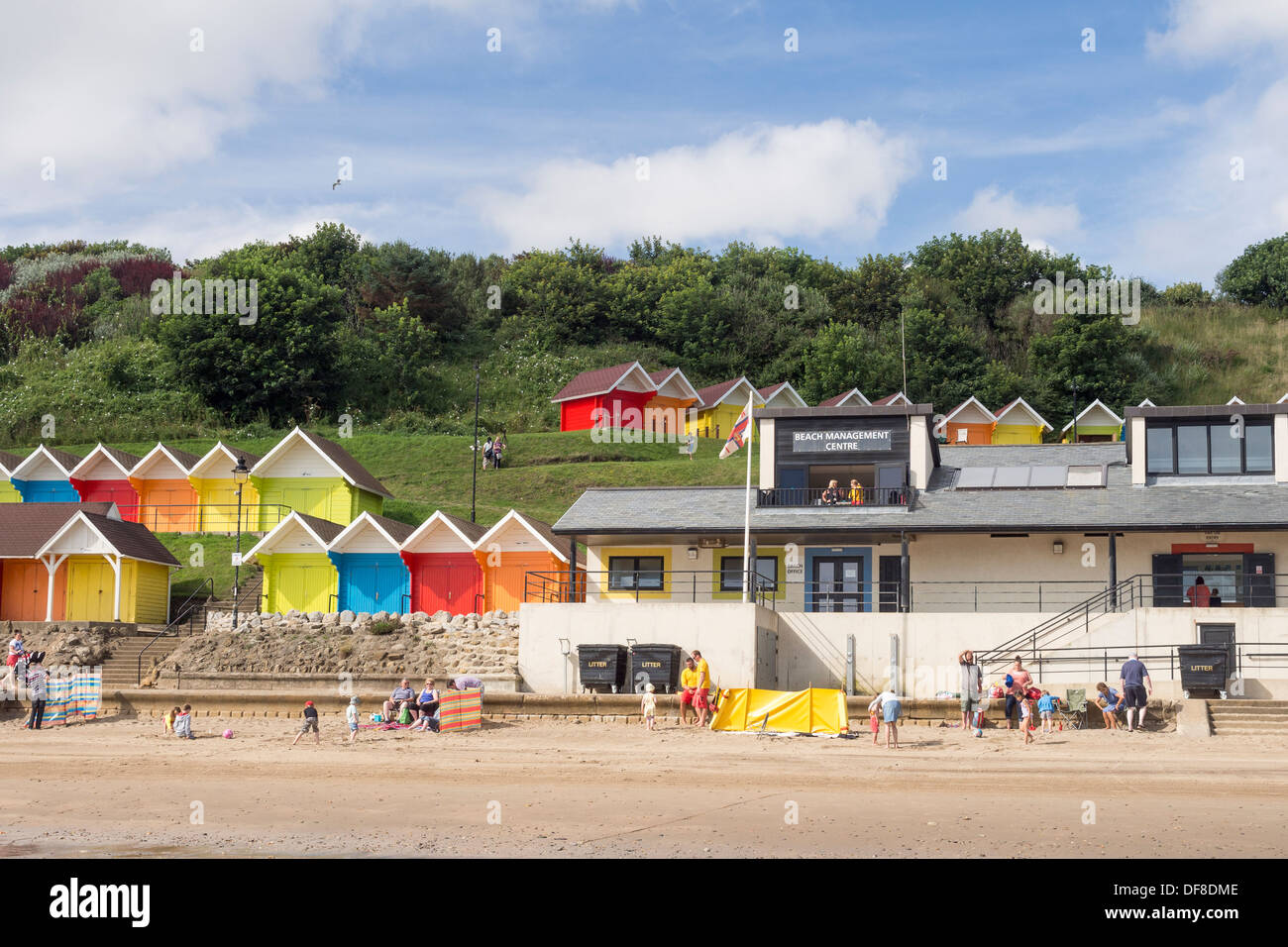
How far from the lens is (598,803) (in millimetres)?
17953

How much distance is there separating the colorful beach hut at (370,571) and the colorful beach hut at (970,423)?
3892 cm

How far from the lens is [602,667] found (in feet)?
96.4

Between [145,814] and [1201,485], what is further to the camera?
[1201,485]

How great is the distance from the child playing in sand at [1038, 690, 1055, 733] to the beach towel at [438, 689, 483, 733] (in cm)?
1108

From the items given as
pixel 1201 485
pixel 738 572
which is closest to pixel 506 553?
pixel 738 572

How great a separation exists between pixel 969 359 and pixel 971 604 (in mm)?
51872

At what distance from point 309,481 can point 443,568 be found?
502 inches

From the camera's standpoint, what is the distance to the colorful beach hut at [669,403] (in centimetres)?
7238

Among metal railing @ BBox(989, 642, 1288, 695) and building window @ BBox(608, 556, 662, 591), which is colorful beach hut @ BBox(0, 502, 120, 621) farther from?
metal railing @ BBox(989, 642, 1288, 695)

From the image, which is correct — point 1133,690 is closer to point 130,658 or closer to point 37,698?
point 37,698

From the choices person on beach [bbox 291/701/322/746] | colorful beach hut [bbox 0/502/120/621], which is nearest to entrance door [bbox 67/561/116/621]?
colorful beach hut [bbox 0/502/120/621]

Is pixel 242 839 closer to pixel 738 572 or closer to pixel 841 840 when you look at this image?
pixel 841 840

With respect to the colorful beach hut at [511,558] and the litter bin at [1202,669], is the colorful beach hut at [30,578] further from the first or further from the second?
the litter bin at [1202,669]
